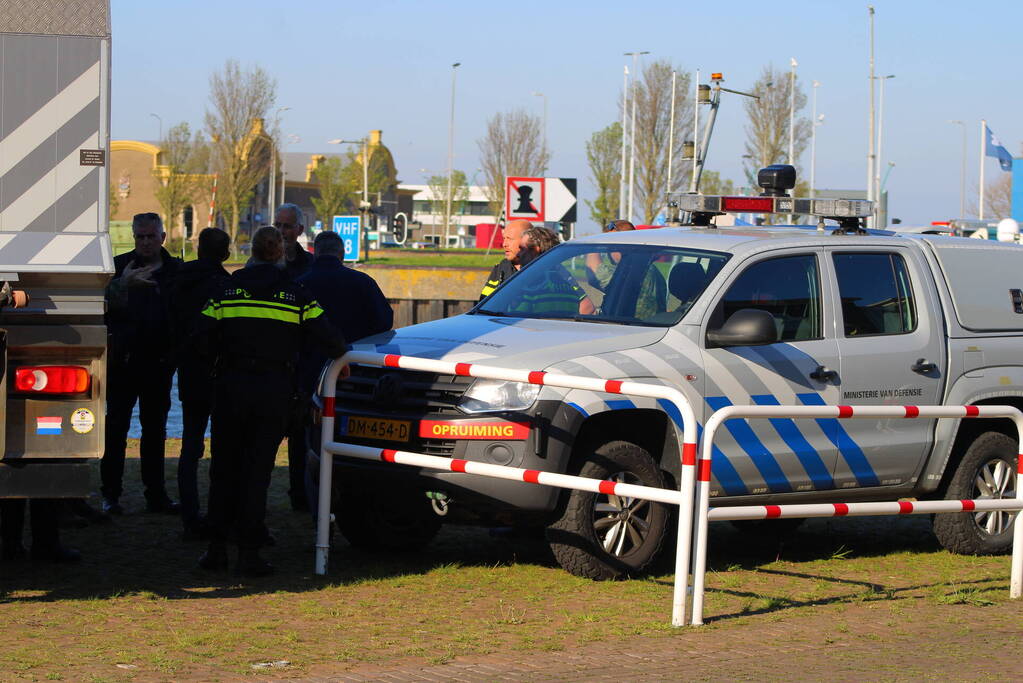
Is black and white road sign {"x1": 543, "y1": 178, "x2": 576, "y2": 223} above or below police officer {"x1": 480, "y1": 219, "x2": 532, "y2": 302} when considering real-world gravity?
above

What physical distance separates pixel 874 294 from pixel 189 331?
161 inches

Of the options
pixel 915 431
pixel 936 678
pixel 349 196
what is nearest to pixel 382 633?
pixel 936 678

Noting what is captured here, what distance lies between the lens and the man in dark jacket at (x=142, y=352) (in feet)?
29.9

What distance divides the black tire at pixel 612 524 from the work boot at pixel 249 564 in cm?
153

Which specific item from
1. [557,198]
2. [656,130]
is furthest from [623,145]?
[557,198]

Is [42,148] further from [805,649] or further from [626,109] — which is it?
[626,109]

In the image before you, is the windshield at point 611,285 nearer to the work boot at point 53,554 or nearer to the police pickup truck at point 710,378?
the police pickup truck at point 710,378

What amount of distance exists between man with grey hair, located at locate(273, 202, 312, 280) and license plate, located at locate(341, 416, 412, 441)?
2298mm

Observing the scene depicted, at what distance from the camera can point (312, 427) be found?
812 centimetres

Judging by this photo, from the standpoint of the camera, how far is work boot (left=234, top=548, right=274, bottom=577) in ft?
25.1

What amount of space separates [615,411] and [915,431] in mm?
2130

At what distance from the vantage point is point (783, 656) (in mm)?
6145

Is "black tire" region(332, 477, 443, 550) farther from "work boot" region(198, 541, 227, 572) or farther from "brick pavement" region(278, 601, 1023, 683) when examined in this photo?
"brick pavement" region(278, 601, 1023, 683)

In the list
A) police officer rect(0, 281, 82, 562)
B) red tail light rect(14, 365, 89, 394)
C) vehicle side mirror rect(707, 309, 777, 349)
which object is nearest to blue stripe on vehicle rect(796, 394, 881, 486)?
vehicle side mirror rect(707, 309, 777, 349)
